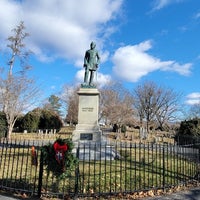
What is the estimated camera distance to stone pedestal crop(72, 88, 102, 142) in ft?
41.5

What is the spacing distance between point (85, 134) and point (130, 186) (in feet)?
20.2

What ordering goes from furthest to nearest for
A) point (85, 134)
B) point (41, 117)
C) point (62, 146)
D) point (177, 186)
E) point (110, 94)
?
point (110, 94) → point (41, 117) → point (85, 134) → point (177, 186) → point (62, 146)

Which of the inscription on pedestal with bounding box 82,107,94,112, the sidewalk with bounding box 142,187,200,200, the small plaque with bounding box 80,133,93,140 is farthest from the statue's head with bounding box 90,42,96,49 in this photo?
the sidewalk with bounding box 142,187,200,200

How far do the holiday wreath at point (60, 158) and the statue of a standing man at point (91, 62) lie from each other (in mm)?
7888

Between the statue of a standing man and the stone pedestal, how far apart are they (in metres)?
0.85

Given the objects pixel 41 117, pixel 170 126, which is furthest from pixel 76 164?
pixel 170 126

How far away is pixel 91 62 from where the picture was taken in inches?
554

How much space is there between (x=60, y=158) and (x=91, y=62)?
8.83 m

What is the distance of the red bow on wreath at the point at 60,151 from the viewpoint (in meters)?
5.95

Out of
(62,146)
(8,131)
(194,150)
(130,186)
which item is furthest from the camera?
(8,131)

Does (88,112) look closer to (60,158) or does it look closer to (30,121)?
(60,158)

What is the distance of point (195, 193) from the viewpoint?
6.96 metres

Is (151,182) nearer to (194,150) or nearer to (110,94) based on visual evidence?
(194,150)

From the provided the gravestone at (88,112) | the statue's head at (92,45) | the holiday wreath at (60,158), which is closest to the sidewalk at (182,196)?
the holiday wreath at (60,158)
